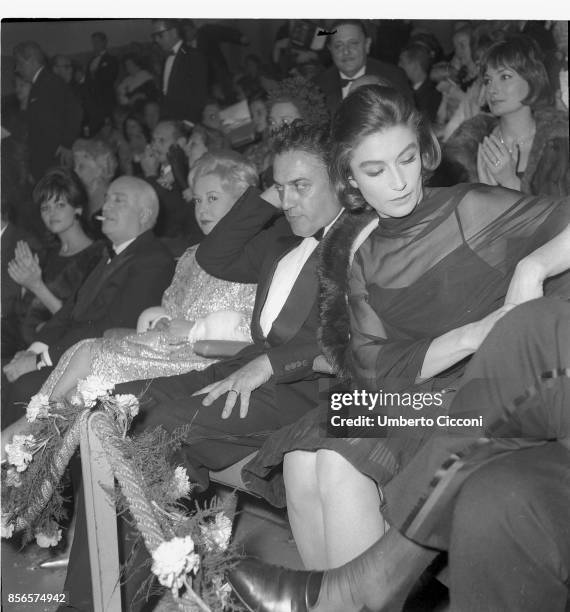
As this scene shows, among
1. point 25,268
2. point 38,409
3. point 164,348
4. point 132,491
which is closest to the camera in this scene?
point 132,491

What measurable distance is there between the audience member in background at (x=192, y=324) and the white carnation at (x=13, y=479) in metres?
0.44

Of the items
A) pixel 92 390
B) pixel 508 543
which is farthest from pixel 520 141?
pixel 92 390

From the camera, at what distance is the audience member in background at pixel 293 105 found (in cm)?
271

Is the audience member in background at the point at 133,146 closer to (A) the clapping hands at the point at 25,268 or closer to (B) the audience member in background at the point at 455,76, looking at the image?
(A) the clapping hands at the point at 25,268

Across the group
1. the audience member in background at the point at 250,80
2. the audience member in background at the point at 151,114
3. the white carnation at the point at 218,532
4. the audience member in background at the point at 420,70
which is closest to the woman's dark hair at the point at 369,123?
the audience member in background at the point at 420,70

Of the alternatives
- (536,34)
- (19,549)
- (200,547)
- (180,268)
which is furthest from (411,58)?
(19,549)

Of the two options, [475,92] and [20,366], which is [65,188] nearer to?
[20,366]

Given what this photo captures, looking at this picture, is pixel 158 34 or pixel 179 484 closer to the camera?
pixel 179 484

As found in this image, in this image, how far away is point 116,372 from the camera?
2893 millimetres

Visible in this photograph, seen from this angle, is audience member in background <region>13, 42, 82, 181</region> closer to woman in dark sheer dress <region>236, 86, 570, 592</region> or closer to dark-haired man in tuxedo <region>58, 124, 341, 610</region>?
dark-haired man in tuxedo <region>58, 124, 341, 610</region>

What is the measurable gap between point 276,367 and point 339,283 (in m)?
0.31

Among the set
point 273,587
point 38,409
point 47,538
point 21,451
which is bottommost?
point 47,538

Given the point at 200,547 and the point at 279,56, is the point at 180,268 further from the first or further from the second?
the point at 200,547

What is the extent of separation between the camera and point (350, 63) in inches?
108
